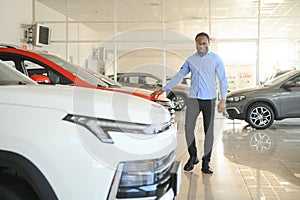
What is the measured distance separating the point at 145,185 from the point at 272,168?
123 inches

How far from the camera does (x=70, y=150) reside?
1.49 metres

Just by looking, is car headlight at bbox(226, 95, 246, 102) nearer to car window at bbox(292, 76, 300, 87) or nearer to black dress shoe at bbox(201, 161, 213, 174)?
car window at bbox(292, 76, 300, 87)

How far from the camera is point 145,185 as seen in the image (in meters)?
1.60

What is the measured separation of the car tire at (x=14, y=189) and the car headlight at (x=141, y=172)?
17.5 inches

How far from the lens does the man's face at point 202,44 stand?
3.83m

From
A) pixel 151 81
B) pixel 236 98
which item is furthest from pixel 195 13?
pixel 236 98

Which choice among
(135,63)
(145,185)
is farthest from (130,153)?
(135,63)

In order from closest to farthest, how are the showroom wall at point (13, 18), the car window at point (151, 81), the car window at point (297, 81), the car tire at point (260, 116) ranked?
the car window at point (297, 81), the car tire at point (260, 116), the showroom wall at point (13, 18), the car window at point (151, 81)

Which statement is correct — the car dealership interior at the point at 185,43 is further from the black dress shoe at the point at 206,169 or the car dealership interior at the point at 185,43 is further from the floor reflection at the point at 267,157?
the black dress shoe at the point at 206,169

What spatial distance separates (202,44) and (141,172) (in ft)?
8.33

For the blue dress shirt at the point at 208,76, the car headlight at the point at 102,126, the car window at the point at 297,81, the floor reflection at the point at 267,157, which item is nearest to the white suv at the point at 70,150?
the car headlight at the point at 102,126

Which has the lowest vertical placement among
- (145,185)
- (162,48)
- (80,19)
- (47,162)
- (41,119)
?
(145,185)

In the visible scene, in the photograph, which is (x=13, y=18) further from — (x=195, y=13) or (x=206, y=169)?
(x=206, y=169)

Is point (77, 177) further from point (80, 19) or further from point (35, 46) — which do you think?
point (80, 19)
